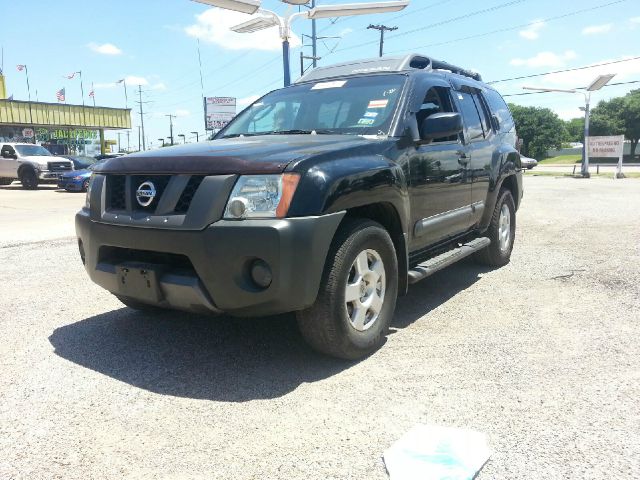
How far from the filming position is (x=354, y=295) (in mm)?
3363

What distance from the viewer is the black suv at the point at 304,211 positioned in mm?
2924

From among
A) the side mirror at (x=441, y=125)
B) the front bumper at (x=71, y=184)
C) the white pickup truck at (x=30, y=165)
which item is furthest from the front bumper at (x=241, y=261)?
the white pickup truck at (x=30, y=165)

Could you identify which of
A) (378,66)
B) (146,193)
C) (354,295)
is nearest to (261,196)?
(146,193)

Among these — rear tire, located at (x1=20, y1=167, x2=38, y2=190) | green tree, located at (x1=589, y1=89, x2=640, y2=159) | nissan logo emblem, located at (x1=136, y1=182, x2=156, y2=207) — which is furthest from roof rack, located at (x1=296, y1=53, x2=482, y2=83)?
green tree, located at (x1=589, y1=89, x2=640, y2=159)

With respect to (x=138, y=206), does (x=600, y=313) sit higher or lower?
lower

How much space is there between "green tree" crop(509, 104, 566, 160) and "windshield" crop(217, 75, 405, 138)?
7426 centimetres

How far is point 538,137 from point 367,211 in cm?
7706

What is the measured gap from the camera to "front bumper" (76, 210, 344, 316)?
286 centimetres

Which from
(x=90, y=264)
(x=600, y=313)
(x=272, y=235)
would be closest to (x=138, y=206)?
(x=90, y=264)

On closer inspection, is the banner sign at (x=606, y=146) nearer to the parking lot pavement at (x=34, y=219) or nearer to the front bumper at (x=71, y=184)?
the front bumper at (x=71, y=184)

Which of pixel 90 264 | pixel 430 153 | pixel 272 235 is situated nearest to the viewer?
pixel 272 235

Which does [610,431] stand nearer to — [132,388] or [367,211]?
[367,211]

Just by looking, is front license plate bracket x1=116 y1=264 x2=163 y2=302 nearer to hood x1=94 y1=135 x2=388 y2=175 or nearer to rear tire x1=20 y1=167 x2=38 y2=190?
hood x1=94 y1=135 x2=388 y2=175

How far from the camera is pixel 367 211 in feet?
11.9
